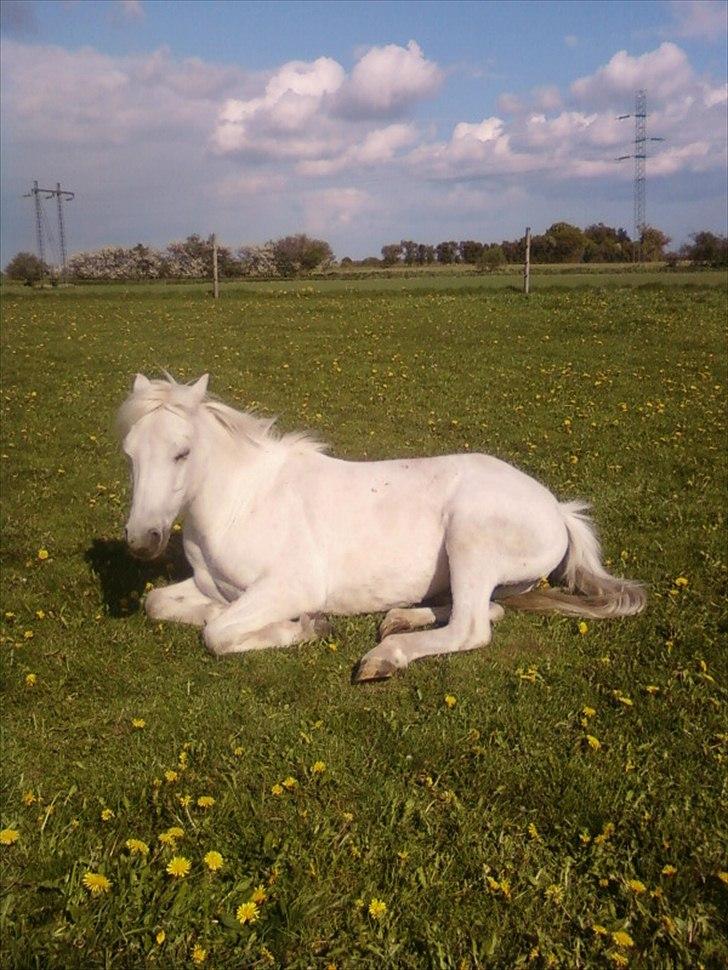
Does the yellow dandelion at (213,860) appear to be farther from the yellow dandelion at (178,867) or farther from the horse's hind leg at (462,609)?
the horse's hind leg at (462,609)

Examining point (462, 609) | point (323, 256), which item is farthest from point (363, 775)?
point (323, 256)

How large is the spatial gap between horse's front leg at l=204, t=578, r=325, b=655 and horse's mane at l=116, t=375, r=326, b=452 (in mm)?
1111

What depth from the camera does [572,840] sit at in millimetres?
3561

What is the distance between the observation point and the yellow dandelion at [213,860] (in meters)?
3.22

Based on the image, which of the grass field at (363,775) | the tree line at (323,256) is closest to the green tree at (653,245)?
the tree line at (323,256)

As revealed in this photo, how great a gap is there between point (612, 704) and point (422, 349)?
13.8 metres

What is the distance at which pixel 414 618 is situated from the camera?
18.4ft

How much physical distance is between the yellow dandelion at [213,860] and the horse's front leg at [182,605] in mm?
2465

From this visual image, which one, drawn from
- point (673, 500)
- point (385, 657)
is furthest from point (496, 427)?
point (385, 657)

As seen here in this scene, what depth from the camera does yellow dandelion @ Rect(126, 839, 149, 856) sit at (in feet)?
10.7

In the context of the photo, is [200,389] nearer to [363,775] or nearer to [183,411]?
[183,411]

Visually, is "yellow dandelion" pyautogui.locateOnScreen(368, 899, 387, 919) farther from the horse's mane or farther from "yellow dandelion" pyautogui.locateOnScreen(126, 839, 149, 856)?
the horse's mane

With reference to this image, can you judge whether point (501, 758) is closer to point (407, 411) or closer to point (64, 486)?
point (64, 486)

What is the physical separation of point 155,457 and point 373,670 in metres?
1.85
